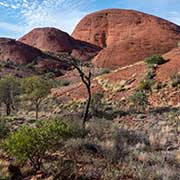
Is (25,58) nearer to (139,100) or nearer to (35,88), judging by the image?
(35,88)

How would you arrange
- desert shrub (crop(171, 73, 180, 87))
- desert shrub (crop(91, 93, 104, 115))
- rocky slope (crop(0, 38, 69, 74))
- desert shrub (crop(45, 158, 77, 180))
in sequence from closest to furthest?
desert shrub (crop(45, 158, 77, 180)) < desert shrub (crop(91, 93, 104, 115)) < desert shrub (crop(171, 73, 180, 87)) < rocky slope (crop(0, 38, 69, 74))

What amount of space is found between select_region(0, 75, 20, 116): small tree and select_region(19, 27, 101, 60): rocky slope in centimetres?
4565

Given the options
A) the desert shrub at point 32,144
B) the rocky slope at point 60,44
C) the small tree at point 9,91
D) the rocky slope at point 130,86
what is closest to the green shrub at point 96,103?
the rocky slope at point 130,86

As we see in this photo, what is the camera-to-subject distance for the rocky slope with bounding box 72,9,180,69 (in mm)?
63875

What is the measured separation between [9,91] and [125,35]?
55874 millimetres

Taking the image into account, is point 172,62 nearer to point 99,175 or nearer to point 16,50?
point 99,175

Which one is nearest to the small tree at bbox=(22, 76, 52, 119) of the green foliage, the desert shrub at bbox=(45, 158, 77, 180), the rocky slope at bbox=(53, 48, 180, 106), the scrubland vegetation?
the green foliage

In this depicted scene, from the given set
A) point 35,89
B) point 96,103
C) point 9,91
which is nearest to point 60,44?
point 9,91

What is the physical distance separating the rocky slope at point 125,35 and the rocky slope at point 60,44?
201 inches

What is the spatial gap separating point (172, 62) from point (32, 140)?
22891mm

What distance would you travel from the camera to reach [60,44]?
3381 inches

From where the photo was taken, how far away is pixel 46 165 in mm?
9797

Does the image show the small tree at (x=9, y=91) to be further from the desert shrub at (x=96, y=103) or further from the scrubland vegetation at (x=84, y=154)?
the scrubland vegetation at (x=84, y=154)

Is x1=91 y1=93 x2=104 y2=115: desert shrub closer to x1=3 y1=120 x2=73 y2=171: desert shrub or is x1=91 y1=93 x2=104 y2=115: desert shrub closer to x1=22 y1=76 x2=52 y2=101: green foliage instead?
x1=22 y1=76 x2=52 y2=101: green foliage
